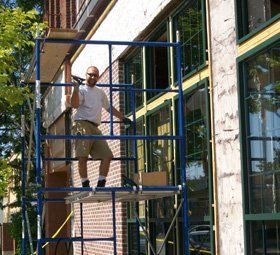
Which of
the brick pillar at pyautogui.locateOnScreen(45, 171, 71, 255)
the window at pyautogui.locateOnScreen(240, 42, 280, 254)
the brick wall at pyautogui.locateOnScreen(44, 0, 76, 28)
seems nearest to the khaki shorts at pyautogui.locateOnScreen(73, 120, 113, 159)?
the window at pyautogui.locateOnScreen(240, 42, 280, 254)

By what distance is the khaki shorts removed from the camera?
327 inches

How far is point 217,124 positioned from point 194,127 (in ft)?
3.55

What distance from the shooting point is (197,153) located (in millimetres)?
9047

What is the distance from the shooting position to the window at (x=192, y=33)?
8992 millimetres

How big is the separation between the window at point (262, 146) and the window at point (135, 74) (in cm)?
399

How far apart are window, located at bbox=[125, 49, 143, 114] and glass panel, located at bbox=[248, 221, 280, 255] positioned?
14.5 ft

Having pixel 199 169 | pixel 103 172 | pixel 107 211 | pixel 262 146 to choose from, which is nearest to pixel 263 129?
pixel 262 146

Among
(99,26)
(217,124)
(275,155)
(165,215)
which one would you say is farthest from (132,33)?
(275,155)

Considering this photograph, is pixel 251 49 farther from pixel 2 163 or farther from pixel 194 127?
pixel 2 163

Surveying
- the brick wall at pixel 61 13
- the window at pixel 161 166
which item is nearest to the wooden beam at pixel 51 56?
the window at pixel 161 166

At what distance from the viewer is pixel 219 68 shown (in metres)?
8.14

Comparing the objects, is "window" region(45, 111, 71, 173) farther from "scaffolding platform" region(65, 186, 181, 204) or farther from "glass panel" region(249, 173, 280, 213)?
"glass panel" region(249, 173, 280, 213)

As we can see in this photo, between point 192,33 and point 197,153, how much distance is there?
1711 millimetres

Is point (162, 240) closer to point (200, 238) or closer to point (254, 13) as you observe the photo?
point (200, 238)
